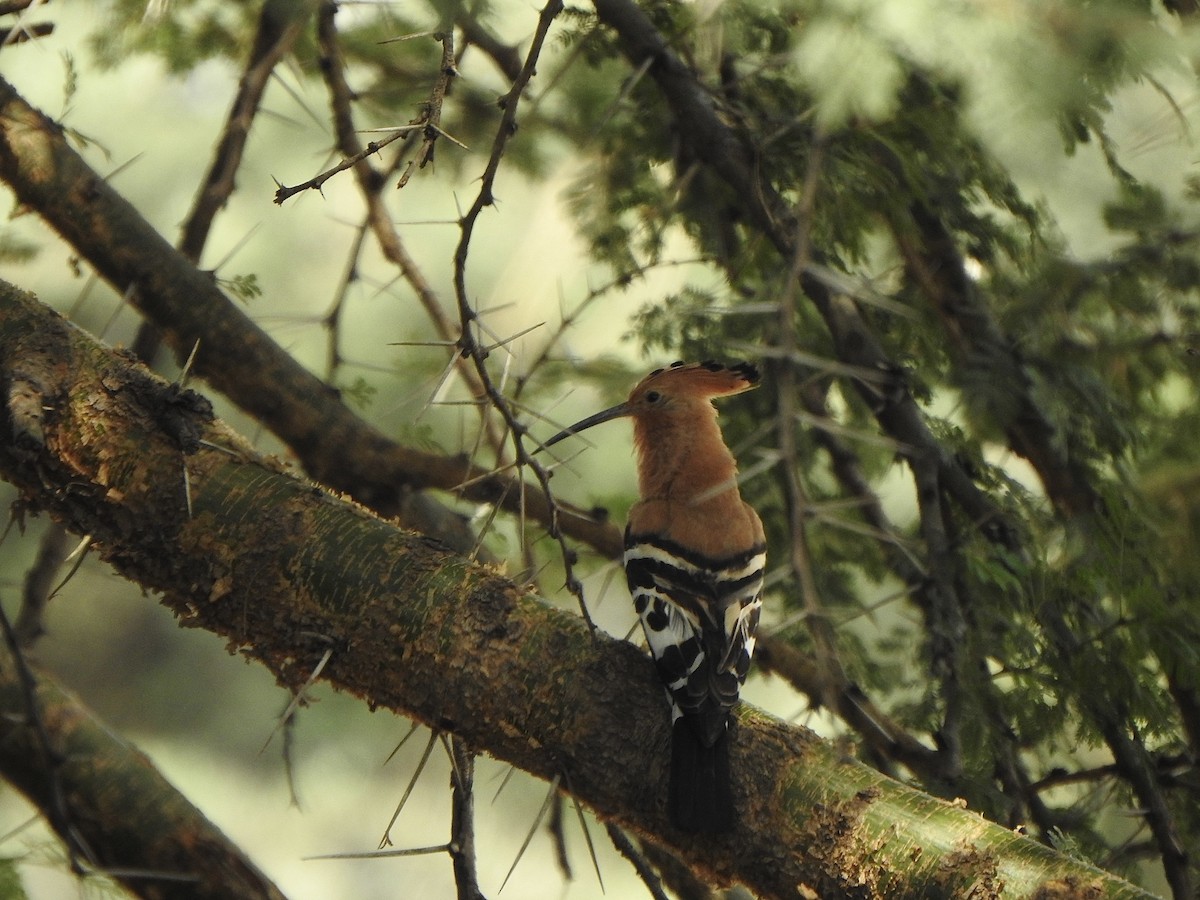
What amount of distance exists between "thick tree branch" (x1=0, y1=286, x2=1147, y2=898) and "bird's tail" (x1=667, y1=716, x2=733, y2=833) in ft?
0.11

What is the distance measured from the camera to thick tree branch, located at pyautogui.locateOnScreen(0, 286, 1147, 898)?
229 cm

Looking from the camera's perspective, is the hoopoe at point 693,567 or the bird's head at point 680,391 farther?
the bird's head at point 680,391

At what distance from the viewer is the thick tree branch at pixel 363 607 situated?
229cm

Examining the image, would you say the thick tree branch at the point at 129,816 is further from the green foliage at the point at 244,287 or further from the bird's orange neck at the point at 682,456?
the bird's orange neck at the point at 682,456

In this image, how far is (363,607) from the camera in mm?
2391

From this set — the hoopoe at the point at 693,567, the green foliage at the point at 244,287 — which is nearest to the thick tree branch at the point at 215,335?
the green foliage at the point at 244,287

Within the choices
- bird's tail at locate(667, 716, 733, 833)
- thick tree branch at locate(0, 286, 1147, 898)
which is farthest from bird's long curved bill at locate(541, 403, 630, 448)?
bird's tail at locate(667, 716, 733, 833)

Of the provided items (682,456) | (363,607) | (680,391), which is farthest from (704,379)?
(363,607)

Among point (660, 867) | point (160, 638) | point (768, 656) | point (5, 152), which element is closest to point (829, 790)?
point (660, 867)

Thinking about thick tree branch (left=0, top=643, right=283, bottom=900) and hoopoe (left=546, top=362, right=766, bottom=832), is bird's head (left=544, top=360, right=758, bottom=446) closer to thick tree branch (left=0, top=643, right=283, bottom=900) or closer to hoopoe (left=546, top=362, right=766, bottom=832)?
hoopoe (left=546, top=362, right=766, bottom=832)

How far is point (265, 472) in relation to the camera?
8.31ft

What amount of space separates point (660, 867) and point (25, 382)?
5.69 ft

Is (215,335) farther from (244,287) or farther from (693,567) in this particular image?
(693,567)

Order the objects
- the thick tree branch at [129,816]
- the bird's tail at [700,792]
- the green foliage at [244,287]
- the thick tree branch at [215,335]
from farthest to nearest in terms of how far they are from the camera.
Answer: the green foliage at [244,287], the thick tree branch at [215,335], the thick tree branch at [129,816], the bird's tail at [700,792]
